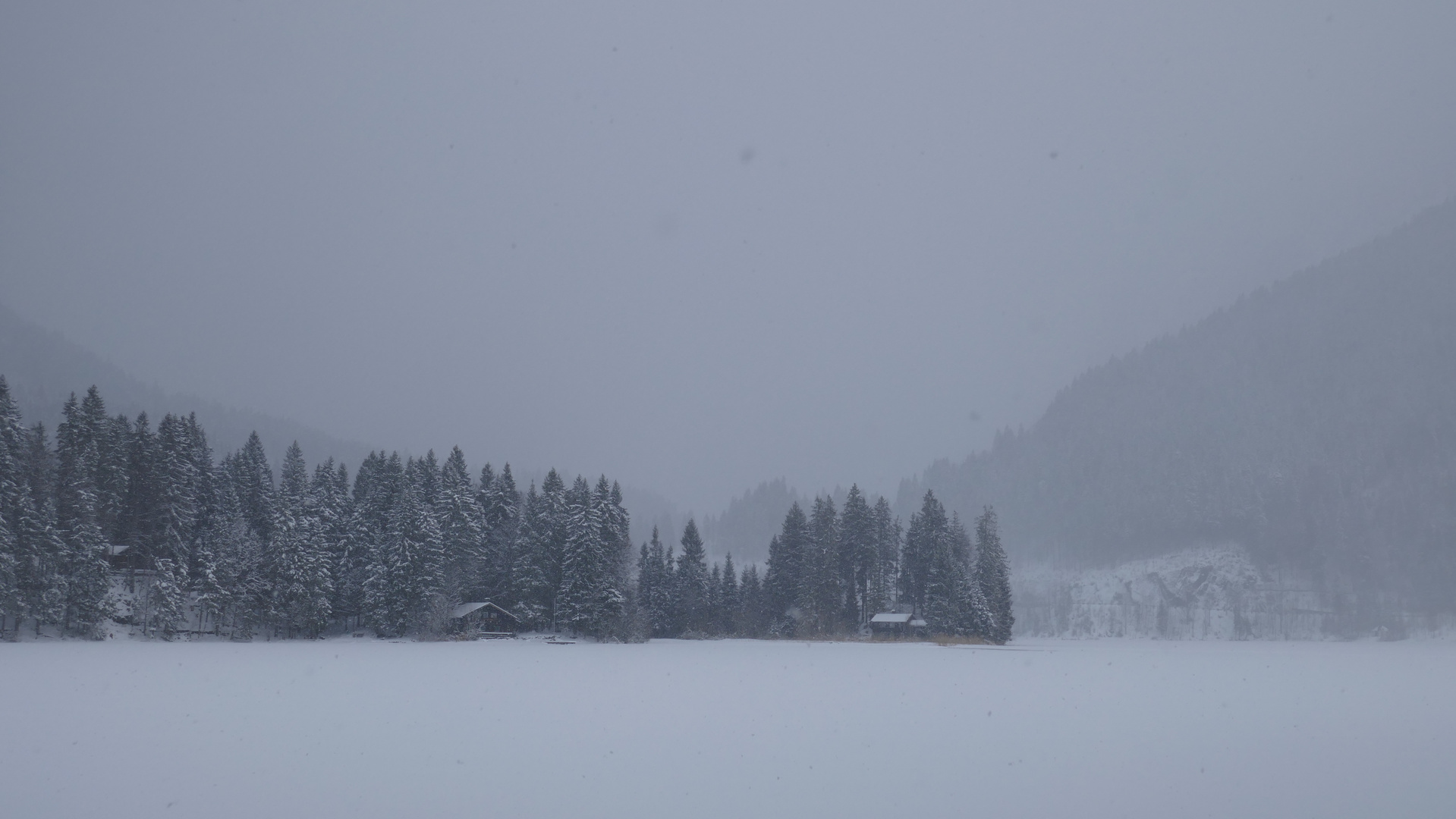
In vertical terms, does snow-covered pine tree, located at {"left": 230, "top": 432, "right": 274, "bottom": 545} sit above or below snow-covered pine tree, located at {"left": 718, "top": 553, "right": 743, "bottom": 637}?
above

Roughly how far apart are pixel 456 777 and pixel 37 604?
52243 millimetres

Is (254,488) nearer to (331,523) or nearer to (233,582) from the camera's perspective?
(331,523)

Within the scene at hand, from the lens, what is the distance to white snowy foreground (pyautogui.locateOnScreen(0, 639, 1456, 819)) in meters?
11.2


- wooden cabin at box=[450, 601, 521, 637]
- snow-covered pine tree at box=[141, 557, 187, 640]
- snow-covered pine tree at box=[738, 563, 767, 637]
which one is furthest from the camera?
snow-covered pine tree at box=[738, 563, 767, 637]

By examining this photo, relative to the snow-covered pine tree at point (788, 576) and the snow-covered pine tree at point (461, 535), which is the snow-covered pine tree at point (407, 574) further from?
the snow-covered pine tree at point (788, 576)

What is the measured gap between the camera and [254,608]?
59625 mm

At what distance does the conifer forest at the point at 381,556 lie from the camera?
52.7 m

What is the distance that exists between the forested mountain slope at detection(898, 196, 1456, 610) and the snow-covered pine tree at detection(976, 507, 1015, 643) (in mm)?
73830

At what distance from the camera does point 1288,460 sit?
483 feet

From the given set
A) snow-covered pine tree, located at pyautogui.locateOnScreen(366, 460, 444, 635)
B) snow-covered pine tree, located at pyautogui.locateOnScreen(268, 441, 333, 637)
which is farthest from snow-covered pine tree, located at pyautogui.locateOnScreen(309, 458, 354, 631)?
snow-covered pine tree, located at pyautogui.locateOnScreen(366, 460, 444, 635)

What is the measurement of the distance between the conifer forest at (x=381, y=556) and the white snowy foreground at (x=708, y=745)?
2745 cm

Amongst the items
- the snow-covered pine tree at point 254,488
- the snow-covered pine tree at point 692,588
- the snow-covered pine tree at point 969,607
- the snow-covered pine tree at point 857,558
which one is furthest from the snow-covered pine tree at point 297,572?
the snow-covered pine tree at point 969,607

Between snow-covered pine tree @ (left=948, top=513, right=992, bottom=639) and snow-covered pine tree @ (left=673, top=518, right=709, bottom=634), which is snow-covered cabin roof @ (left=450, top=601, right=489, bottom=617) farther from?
snow-covered pine tree @ (left=948, top=513, right=992, bottom=639)

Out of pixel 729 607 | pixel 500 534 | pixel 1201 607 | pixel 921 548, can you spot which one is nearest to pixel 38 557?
pixel 500 534
